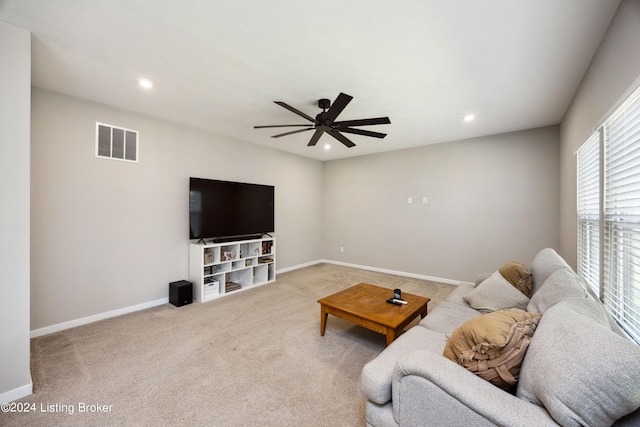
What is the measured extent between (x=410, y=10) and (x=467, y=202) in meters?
3.65

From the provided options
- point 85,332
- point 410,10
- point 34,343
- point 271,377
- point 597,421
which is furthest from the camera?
point 85,332

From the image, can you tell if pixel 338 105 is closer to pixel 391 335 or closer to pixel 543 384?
pixel 391 335

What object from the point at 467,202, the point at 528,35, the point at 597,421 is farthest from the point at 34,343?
the point at 467,202

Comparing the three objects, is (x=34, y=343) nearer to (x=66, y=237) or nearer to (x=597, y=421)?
(x=66, y=237)

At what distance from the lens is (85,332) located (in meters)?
2.81

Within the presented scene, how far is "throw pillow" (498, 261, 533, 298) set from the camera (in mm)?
2265

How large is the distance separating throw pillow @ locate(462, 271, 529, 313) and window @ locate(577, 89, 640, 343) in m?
0.51

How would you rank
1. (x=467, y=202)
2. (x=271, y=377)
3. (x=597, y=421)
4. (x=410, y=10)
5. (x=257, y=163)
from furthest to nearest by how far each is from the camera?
(x=257, y=163)
(x=467, y=202)
(x=271, y=377)
(x=410, y=10)
(x=597, y=421)

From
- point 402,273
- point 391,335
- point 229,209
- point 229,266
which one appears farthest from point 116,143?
point 402,273

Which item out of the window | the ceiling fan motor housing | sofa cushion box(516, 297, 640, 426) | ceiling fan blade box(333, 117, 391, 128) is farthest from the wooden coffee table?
the ceiling fan motor housing

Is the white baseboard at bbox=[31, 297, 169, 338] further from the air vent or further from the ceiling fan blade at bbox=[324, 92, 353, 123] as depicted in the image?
the ceiling fan blade at bbox=[324, 92, 353, 123]

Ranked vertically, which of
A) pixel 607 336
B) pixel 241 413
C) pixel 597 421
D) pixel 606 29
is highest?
pixel 606 29

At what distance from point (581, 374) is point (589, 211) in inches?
87.8

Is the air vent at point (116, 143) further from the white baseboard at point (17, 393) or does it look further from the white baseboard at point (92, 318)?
the white baseboard at point (17, 393)
